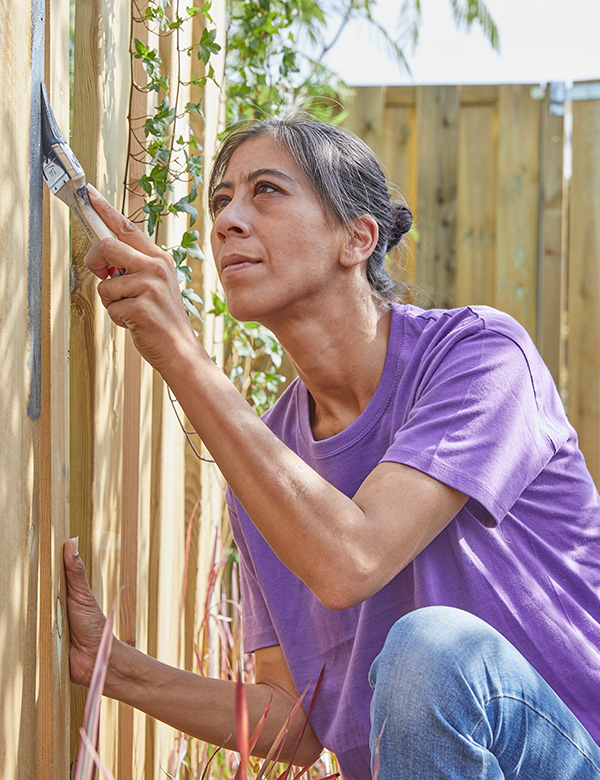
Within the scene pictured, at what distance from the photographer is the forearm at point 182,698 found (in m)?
1.38

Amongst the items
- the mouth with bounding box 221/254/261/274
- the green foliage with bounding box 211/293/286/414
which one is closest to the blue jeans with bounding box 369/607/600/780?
the mouth with bounding box 221/254/261/274

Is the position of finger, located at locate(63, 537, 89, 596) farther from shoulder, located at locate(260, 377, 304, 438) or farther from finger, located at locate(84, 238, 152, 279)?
shoulder, located at locate(260, 377, 304, 438)

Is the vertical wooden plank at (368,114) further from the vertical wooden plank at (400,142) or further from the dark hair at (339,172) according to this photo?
the dark hair at (339,172)

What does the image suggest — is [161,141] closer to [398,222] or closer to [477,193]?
[398,222]

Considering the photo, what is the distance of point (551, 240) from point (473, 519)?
2168 mm

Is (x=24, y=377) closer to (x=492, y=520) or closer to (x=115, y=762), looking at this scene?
(x=492, y=520)

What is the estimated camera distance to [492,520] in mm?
1257

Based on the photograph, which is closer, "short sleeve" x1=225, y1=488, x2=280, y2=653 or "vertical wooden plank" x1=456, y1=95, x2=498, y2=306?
"short sleeve" x1=225, y1=488, x2=280, y2=653

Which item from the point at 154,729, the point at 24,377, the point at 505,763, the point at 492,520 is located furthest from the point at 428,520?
the point at 154,729

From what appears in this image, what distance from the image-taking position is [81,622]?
4.10ft

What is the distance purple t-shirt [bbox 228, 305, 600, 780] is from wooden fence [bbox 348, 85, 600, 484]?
1782 millimetres

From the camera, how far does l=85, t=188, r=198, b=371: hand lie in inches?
41.1

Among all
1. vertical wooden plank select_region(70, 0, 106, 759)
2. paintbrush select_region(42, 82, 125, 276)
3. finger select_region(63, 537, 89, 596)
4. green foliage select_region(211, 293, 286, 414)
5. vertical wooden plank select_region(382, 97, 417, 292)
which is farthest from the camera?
vertical wooden plank select_region(382, 97, 417, 292)

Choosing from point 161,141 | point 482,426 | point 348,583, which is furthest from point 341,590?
point 161,141
